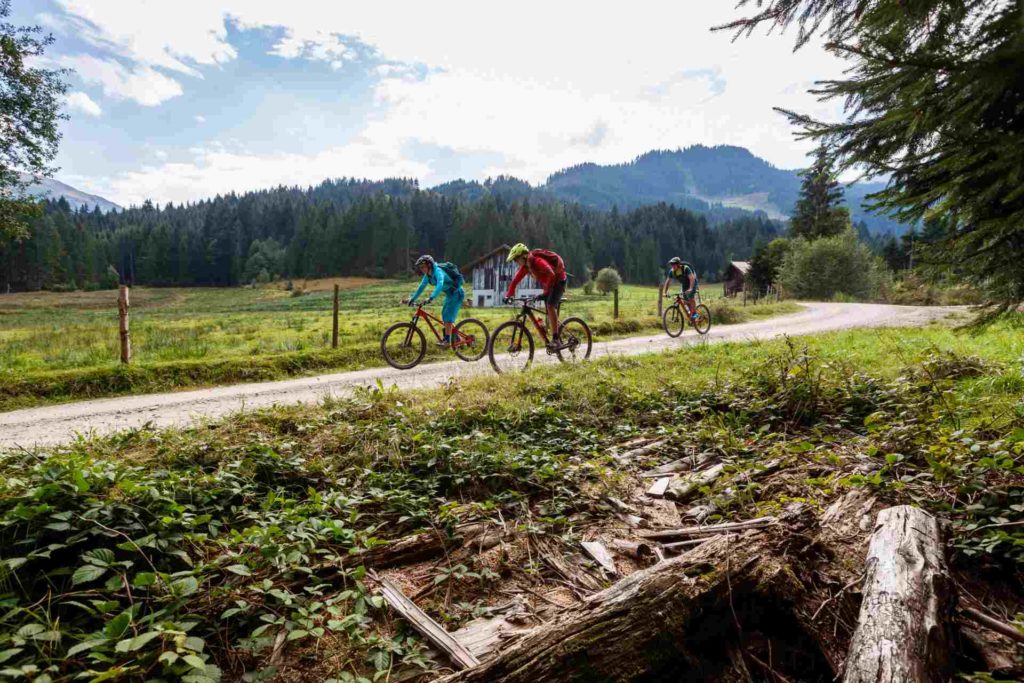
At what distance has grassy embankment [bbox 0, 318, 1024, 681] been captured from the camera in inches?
108

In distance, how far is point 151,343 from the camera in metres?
16.0

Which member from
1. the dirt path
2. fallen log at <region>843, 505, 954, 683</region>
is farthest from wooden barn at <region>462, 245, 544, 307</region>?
fallen log at <region>843, 505, 954, 683</region>

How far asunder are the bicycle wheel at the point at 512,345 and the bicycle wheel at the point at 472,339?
767 millimetres

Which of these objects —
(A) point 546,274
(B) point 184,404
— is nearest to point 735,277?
(A) point 546,274

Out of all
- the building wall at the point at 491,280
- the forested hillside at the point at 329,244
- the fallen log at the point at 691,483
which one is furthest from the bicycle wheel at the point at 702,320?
the forested hillside at the point at 329,244

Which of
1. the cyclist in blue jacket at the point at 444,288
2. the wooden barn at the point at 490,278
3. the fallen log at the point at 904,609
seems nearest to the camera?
the fallen log at the point at 904,609

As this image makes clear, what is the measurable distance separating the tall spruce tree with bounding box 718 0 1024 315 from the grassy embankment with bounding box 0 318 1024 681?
86cm

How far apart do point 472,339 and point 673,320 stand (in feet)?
25.9

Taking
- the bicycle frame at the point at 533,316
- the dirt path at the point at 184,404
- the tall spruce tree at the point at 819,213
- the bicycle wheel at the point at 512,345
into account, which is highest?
the tall spruce tree at the point at 819,213

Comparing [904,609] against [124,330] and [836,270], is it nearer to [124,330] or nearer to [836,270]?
[124,330]

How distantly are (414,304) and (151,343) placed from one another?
9662 millimetres

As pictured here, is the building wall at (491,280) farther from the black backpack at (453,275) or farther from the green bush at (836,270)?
the black backpack at (453,275)

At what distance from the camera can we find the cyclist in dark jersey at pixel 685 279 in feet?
52.7

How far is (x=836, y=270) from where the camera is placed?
46469mm
